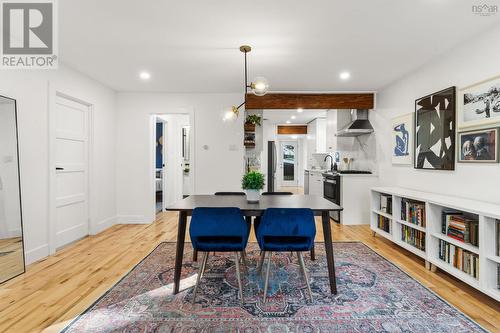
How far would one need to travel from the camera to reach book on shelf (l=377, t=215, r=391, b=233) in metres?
3.74

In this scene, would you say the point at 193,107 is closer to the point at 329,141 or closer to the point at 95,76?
the point at 95,76

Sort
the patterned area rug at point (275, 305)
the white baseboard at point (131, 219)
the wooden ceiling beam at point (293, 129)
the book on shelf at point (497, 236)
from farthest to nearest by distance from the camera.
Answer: the wooden ceiling beam at point (293, 129) < the white baseboard at point (131, 219) < the book on shelf at point (497, 236) < the patterned area rug at point (275, 305)

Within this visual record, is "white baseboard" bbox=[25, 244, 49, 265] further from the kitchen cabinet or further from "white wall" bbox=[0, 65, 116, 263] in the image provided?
the kitchen cabinet

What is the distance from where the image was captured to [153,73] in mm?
3891

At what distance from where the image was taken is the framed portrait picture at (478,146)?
247 centimetres

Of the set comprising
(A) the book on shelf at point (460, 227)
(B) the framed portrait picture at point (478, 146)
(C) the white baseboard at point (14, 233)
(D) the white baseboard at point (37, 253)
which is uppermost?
(B) the framed portrait picture at point (478, 146)

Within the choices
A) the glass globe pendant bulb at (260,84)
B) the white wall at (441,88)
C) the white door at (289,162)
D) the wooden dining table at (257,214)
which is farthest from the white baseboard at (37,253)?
the white door at (289,162)

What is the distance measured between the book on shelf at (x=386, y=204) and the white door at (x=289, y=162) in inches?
273

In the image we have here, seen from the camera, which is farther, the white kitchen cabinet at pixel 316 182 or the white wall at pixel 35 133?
the white kitchen cabinet at pixel 316 182

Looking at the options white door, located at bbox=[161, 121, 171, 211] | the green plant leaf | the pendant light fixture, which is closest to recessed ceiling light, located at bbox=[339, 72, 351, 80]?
the pendant light fixture

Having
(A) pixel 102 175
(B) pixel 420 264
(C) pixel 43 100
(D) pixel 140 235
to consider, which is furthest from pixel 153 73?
(B) pixel 420 264

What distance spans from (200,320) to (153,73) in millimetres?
3353

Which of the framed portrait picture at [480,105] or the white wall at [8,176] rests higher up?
the framed portrait picture at [480,105]

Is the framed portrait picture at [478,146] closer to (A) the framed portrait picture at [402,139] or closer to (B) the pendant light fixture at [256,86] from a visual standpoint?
(A) the framed portrait picture at [402,139]
